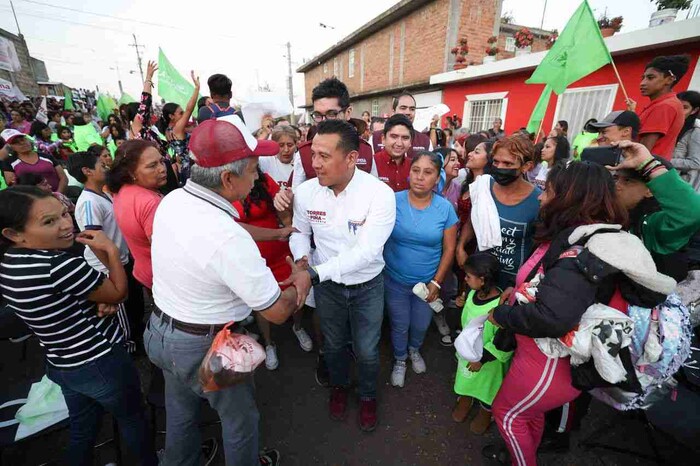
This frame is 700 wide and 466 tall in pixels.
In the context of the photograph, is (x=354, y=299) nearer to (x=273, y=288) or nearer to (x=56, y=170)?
(x=273, y=288)

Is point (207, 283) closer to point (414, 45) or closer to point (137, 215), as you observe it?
point (137, 215)

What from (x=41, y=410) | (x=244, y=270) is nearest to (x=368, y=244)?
(x=244, y=270)

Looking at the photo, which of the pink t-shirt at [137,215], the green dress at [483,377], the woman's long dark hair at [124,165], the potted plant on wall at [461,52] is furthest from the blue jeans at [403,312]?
the potted plant on wall at [461,52]

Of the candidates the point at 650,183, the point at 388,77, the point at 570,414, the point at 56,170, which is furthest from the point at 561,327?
the point at 388,77

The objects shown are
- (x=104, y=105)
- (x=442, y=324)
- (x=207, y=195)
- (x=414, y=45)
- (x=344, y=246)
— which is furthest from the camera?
(x=414, y=45)

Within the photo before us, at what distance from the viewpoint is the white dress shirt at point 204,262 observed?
135 cm

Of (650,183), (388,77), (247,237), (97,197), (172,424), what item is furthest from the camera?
(388,77)

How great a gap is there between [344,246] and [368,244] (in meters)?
0.22

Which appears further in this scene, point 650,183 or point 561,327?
point 650,183

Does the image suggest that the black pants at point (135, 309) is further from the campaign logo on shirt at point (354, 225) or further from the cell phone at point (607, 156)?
the cell phone at point (607, 156)

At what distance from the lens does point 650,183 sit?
6.08 feet

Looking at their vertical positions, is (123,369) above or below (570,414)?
above

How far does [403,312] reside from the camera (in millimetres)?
2963

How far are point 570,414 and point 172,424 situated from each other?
2701 millimetres
